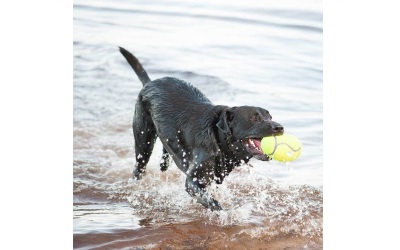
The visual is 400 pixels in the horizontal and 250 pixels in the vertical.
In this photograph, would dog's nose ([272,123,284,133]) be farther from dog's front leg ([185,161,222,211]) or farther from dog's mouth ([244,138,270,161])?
dog's front leg ([185,161,222,211])

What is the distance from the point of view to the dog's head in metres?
4.82

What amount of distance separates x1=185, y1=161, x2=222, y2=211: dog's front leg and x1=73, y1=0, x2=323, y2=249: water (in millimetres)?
141

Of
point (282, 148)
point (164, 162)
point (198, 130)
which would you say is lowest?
point (164, 162)

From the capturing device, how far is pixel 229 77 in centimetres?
979

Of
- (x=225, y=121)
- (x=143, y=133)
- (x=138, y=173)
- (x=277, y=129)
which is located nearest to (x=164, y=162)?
(x=138, y=173)

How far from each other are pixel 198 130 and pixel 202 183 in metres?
0.40

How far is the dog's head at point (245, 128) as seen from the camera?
4.82m

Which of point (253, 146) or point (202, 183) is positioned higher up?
point (253, 146)

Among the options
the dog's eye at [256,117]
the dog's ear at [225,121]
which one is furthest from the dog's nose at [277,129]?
the dog's ear at [225,121]

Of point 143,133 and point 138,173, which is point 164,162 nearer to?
point 138,173

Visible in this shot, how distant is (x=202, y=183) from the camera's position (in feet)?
16.9
